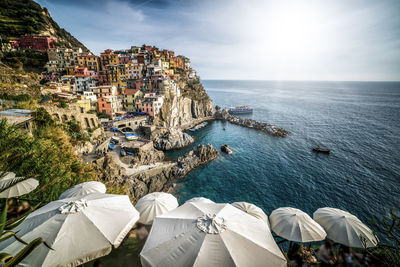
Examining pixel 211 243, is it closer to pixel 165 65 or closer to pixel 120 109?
pixel 120 109

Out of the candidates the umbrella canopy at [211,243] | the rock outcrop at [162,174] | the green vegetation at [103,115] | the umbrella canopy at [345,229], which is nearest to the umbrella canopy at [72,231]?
the umbrella canopy at [211,243]

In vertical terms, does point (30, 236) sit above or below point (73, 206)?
below

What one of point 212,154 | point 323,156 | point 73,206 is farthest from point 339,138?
point 73,206

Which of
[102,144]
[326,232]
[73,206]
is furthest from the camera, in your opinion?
[102,144]

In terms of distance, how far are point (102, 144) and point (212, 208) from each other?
1131 inches

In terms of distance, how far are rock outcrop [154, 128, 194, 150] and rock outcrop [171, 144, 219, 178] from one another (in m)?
7.12

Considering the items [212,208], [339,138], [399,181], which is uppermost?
[212,208]

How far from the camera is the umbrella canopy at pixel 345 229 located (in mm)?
6891

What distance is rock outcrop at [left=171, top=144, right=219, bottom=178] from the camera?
27.2 metres

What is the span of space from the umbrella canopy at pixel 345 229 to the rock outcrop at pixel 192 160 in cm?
2162

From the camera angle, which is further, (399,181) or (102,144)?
(102,144)

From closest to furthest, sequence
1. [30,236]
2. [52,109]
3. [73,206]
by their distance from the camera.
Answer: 1. [30,236]
2. [73,206]
3. [52,109]

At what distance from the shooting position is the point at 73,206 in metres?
4.73

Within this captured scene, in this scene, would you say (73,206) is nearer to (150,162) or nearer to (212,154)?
(150,162)
